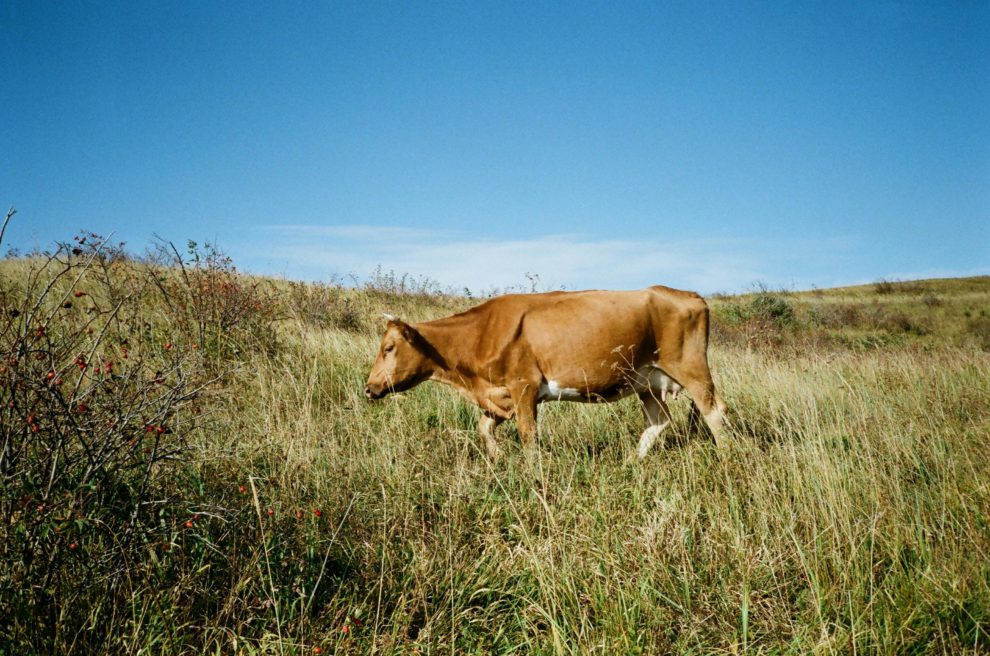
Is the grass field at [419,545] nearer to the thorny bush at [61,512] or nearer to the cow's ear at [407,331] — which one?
the thorny bush at [61,512]

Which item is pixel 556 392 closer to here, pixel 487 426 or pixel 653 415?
pixel 487 426

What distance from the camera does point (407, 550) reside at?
10.8 feet

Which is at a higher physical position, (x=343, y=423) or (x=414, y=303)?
(x=414, y=303)

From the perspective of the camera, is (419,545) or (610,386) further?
(610,386)

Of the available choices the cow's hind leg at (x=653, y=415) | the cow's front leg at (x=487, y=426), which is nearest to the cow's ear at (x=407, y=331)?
the cow's front leg at (x=487, y=426)

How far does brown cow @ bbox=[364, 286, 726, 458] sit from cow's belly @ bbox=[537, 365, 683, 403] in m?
0.01

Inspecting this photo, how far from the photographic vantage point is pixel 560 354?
5.90m

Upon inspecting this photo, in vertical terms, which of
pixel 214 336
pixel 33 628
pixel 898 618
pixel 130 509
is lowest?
pixel 898 618

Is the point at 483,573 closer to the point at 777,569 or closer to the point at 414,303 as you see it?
the point at 777,569

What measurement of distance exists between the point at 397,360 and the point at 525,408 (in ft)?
4.99

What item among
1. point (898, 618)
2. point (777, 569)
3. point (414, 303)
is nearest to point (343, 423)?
point (777, 569)

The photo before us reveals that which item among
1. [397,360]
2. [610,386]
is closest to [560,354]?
[610,386]

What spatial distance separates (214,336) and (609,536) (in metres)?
6.10

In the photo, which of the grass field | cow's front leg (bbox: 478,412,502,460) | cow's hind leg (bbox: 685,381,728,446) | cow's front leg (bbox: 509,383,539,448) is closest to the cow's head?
cow's front leg (bbox: 478,412,502,460)
